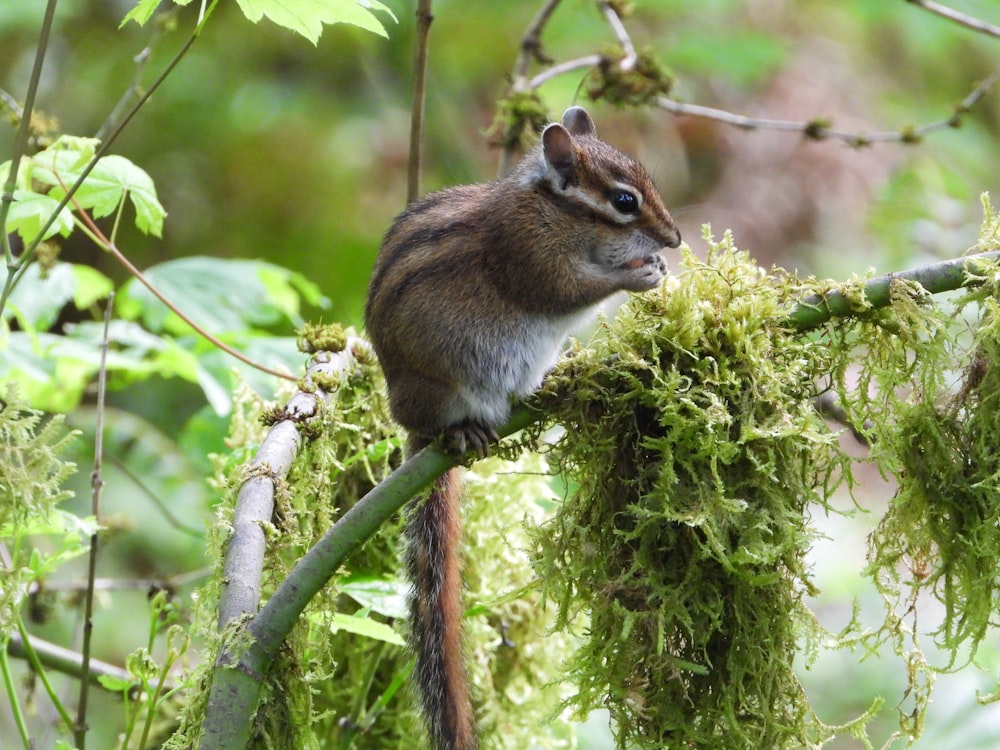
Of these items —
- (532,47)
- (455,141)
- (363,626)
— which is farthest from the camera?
(455,141)

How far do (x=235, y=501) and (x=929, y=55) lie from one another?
5.03 meters

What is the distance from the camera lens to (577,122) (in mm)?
2471

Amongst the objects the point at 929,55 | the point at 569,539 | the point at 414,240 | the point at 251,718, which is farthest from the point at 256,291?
the point at 929,55

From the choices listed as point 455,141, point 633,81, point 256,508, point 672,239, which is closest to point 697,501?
point 256,508

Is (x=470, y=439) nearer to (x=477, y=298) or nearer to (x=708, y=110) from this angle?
(x=477, y=298)

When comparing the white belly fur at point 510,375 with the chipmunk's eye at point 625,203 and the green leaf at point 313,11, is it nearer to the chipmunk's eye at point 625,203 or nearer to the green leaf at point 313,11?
the chipmunk's eye at point 625,203

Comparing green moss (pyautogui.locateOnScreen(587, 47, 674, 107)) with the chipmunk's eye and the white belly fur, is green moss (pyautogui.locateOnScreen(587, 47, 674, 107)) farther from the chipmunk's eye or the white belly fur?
the white belly fur

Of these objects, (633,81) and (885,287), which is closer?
(885,287)

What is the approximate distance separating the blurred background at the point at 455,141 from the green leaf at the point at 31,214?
8.16 feet

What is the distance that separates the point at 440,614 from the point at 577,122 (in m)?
1.27

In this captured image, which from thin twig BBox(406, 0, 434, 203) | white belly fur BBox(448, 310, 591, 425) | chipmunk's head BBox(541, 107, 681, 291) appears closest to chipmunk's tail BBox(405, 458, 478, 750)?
white belly fur BBox(448, 310, 591, 425)

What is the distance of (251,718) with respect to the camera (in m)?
1.29

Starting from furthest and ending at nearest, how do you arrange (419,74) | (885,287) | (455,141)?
(455,141) → (419,74) → (885,287)

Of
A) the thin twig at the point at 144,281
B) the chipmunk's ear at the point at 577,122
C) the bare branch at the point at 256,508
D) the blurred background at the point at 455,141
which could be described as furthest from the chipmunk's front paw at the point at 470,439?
the blurred background at the point at 455,141
